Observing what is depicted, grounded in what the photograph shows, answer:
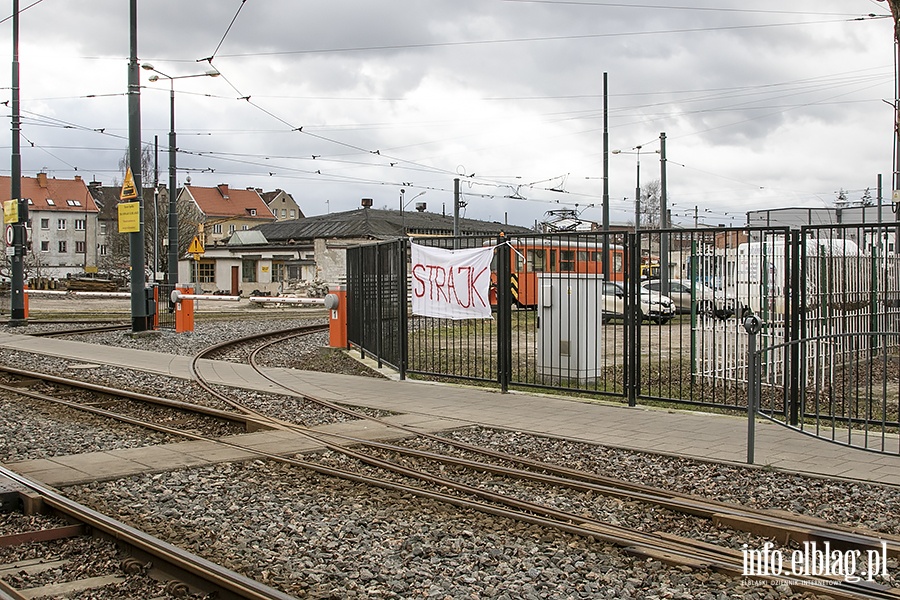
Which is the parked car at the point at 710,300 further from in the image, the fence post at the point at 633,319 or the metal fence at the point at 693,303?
the fence post at the point at 633,319

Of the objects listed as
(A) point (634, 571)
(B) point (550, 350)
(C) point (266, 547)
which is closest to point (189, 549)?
(C) point (266, 547)

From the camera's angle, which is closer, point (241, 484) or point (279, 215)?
point (241, 484)

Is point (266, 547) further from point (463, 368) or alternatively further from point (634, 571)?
point (463, 368)

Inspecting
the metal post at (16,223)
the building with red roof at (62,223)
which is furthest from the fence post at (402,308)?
the building with red roof at (62,223)

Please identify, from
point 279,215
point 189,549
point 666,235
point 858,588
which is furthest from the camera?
point 279,215

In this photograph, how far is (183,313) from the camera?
2416 centimetres

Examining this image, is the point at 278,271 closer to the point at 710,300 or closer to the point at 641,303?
the point at 710,300

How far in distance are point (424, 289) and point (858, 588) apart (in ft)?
33.8

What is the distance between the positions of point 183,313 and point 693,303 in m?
15.7

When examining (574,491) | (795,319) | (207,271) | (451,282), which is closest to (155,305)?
(451,282)

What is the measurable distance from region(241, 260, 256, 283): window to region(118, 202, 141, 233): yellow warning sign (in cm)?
4216

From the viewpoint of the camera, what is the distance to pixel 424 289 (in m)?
14.6

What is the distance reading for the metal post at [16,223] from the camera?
26.7 m

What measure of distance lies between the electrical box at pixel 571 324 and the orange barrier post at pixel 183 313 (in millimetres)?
13727
